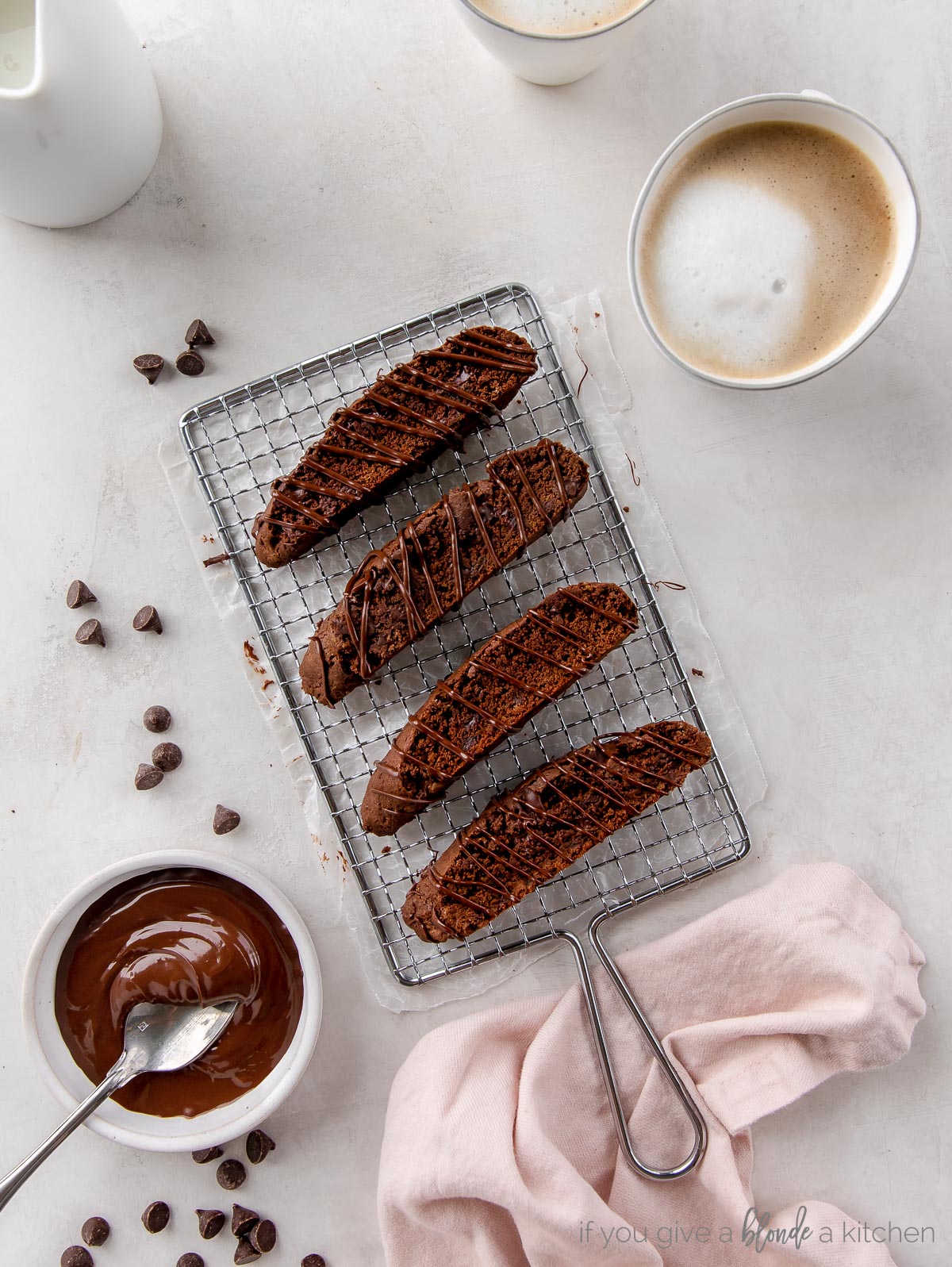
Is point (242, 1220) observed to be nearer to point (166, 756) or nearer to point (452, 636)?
point (166, 756)

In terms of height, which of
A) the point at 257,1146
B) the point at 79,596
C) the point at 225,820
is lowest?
the point at 257,1146

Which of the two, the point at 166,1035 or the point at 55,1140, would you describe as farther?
the point at 166,1035

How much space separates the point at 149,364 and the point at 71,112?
0.53 m

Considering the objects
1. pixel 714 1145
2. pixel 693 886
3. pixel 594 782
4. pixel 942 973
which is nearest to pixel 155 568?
pixel 594 782

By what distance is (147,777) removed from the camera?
2.09 metres

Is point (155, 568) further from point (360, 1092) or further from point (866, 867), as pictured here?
point (866, 867)

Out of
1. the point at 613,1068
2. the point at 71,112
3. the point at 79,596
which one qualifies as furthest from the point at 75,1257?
the point at 71,112

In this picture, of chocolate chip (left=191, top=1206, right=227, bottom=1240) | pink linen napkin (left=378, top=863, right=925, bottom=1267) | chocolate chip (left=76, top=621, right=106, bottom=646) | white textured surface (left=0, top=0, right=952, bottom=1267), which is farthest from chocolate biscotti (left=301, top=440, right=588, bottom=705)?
chocolate chip (left=191, top=1206, right=227, bottom=1240)

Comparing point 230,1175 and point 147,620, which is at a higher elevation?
point 147,620

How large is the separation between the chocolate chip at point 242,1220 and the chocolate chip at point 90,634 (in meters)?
1.41

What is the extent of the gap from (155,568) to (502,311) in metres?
1.05

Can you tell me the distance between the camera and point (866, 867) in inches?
85.2

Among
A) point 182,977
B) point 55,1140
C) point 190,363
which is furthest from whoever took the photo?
point 190,363

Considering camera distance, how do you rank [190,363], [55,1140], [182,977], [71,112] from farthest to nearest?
1. [190,363]
2. [182,977]
3. [55,1140]
4. [71,112]
